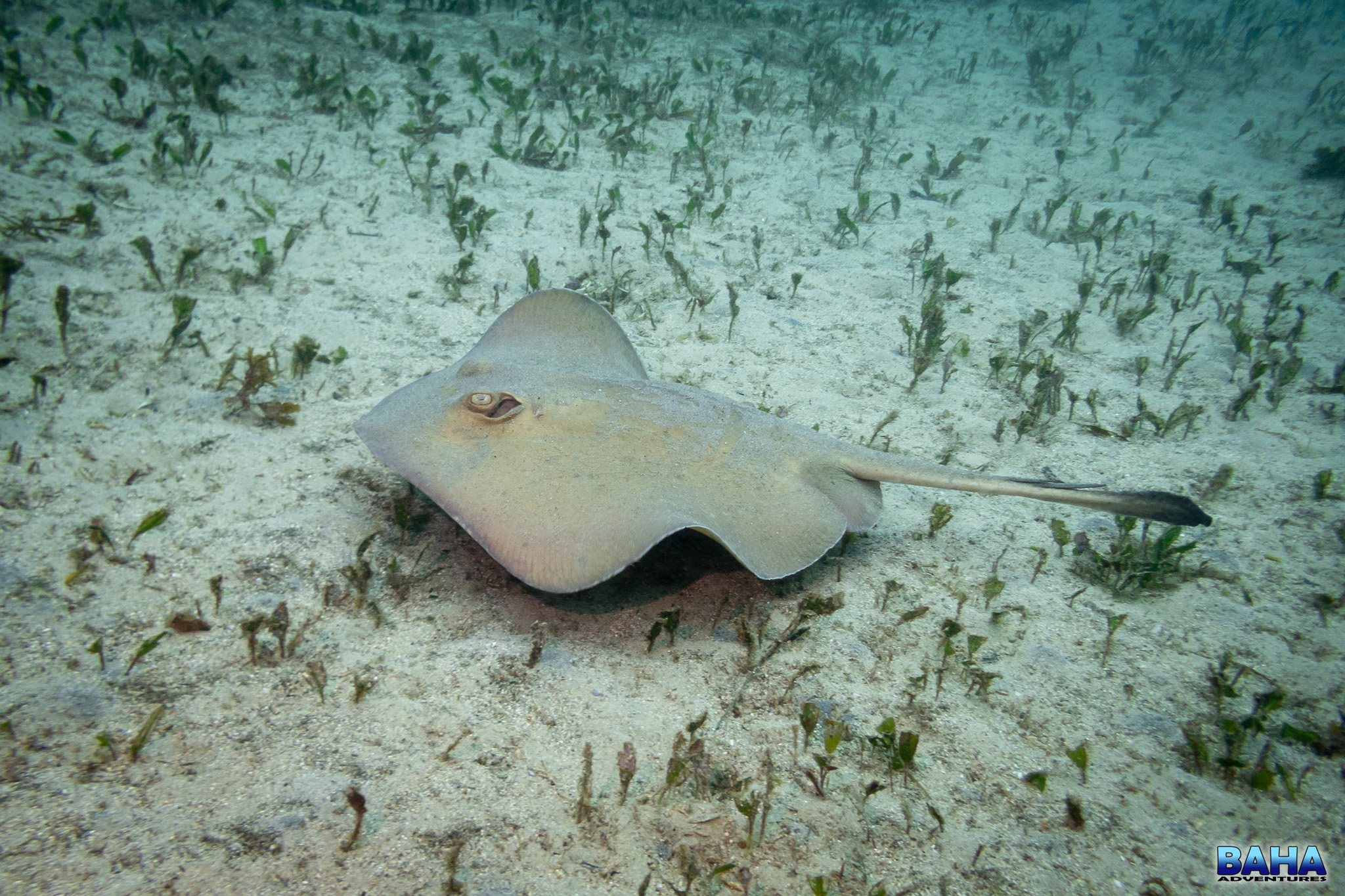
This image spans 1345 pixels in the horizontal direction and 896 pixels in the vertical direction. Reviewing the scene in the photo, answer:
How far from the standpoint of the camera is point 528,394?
296 centimetres

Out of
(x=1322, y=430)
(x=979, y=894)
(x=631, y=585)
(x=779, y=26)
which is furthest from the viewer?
(x=779, y=26)

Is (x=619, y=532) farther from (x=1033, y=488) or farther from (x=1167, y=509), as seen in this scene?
(x=1167, y=509)

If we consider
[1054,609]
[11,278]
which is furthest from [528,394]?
[11,278]

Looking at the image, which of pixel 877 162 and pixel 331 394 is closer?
pixel 331 394

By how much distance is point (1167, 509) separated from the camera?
9.41ft

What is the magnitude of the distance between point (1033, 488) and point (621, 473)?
182 cm

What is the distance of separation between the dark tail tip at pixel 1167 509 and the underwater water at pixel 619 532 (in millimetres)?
514

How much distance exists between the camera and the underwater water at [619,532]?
217 centimetres

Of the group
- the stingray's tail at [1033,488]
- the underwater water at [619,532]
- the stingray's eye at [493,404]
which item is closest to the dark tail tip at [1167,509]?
the stingray's tail at [1033,488]

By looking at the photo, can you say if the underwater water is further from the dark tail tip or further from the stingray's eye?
the dark tail tip

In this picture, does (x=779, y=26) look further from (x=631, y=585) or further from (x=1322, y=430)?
(x=631, y=585)

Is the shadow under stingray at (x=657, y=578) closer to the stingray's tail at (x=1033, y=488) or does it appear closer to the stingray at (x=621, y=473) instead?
the stingray at (x=621, y=473)

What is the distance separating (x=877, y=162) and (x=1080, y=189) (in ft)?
8.23

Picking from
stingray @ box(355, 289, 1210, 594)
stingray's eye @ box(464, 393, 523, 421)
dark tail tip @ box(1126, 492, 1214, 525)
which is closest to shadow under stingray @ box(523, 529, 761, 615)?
stingray @ box(355, 289, 1210, 594)
